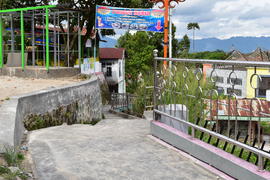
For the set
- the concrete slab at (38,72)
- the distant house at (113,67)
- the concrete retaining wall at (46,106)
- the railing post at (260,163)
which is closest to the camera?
the railing post at (260,163)

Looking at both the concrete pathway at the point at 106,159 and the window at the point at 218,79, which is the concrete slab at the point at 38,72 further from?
the window at the point at 218,79

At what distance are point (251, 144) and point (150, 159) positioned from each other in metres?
1.25

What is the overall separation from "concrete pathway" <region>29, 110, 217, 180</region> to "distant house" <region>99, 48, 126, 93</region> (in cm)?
2834

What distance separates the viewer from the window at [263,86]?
10.3ft

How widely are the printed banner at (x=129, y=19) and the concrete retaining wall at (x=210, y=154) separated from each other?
11422 mm

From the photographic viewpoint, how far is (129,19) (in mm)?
16297

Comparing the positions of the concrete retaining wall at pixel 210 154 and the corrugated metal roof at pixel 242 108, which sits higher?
the corrugated metal roof at pixel 242 108

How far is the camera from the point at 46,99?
6602mm

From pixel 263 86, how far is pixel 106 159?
2.02m

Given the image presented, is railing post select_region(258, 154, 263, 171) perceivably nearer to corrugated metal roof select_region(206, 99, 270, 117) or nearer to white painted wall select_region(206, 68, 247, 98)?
corrugated metal roof select_region(206, 99, 270, 117)

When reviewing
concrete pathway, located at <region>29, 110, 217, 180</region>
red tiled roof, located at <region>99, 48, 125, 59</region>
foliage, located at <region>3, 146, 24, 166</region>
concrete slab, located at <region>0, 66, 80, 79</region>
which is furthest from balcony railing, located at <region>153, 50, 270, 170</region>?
red tiled roof, located at <region>99, 48, 125, 59</region>

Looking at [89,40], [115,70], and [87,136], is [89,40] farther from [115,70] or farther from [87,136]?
[87,136]

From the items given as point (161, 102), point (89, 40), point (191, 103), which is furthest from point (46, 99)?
point (89, 40)

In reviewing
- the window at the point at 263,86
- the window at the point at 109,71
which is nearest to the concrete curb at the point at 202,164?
the window at the point at 263,86
